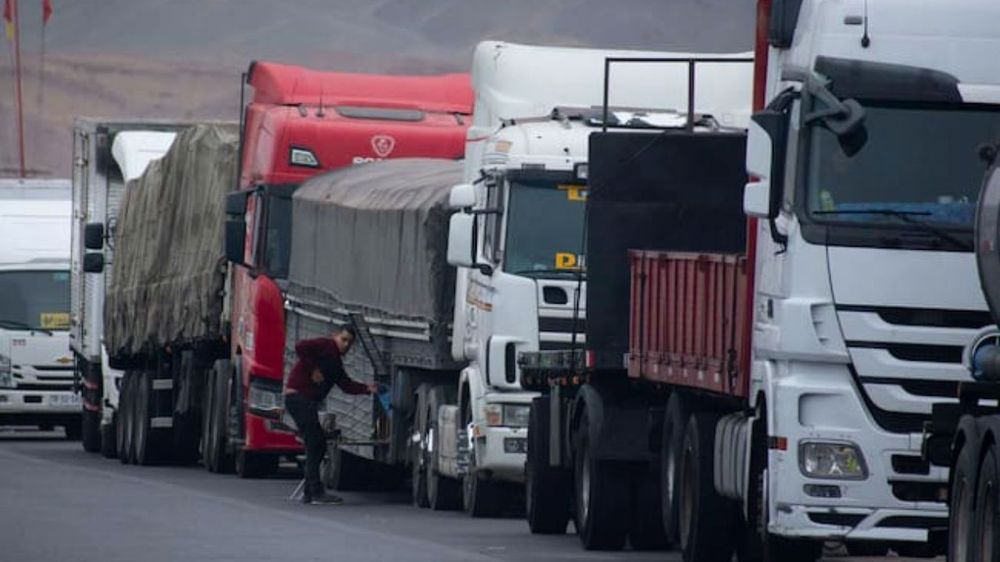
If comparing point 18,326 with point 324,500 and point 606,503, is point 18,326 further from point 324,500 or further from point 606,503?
point 606,503

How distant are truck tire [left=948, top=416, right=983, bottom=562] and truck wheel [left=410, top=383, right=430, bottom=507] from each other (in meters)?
11.4

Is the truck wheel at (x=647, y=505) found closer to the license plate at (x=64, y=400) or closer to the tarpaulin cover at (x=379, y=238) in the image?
the tarpaulin cover at (x=379, y=238)

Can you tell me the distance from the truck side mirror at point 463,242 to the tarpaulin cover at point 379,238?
2060 mm

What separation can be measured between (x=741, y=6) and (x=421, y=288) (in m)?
128

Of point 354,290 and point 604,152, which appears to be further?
point 354,290

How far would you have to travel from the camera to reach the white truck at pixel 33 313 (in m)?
41.0

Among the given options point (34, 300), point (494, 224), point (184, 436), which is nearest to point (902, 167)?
point (494, 224)

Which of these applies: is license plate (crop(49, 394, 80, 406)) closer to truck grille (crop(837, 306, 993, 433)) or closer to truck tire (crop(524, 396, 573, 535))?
truck tire (crop(524, 396, 573, 535))

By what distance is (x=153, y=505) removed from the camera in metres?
24.1

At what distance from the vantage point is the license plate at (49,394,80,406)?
4134 centimetres

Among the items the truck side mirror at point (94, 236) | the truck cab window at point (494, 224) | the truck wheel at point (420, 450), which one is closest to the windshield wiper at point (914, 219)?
the truck cab window at point (494, 224)

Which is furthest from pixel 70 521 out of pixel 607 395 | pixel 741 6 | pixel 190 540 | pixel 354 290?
pixel 741 6

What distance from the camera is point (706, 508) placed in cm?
1720

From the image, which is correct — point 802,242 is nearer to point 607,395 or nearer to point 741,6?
point 607,395
